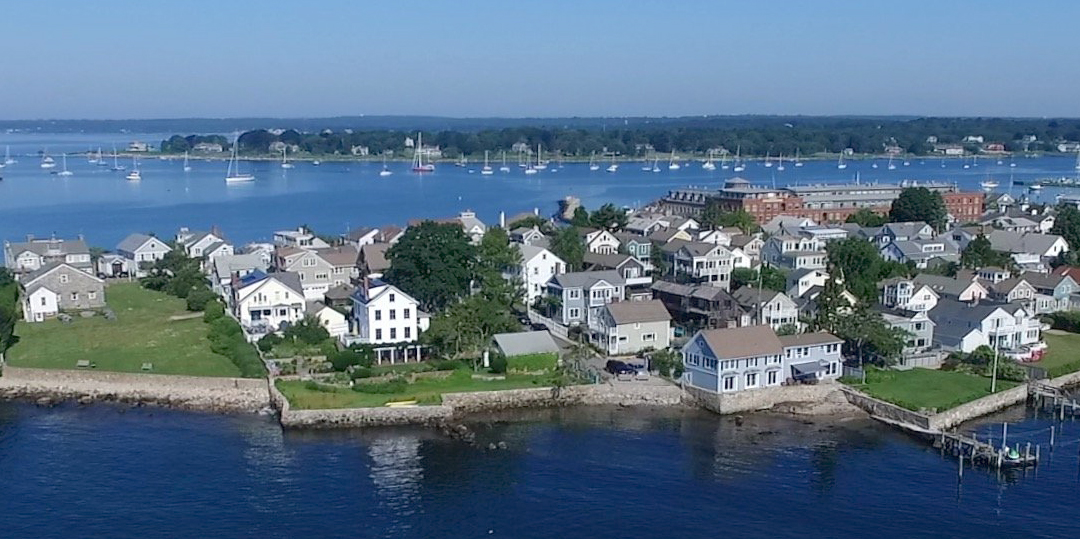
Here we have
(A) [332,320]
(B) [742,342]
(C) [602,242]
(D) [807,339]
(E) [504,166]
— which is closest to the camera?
(B) [742,342]

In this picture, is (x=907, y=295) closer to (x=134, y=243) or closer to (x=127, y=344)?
(x=127, y=344)

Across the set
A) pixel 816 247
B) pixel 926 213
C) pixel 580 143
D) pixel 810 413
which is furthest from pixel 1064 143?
pixel 810 413

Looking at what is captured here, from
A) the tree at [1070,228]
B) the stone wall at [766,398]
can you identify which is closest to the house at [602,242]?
the stone wall at [766,398]

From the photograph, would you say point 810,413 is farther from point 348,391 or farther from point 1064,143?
point 1064,143

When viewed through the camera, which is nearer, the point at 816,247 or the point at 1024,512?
the point at 1024,512

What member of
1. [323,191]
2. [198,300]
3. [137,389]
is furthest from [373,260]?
[323,191]

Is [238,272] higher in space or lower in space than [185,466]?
higher
